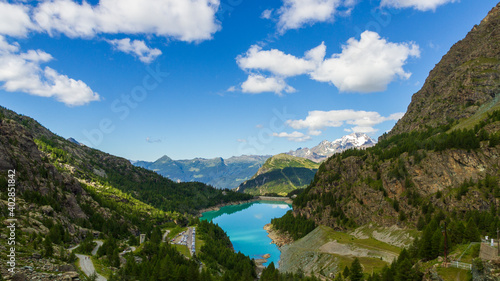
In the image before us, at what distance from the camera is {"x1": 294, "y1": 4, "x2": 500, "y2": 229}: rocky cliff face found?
105812 millimetres

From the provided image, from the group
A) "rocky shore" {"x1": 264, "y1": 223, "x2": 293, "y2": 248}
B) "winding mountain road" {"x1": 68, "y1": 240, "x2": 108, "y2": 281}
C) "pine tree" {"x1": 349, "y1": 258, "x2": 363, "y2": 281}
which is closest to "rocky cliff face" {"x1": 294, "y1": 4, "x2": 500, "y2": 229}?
"rocky shore" {"x1": 264, "y1": 223, "x2": 293, "y2": 248}

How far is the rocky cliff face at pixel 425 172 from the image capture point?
10581cm

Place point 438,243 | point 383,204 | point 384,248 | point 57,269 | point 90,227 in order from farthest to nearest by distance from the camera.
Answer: point 383,204 → point 90,227 → point 384,248 → point 438,243 → point 57,269

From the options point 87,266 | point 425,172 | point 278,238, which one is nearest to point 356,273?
point 87,266

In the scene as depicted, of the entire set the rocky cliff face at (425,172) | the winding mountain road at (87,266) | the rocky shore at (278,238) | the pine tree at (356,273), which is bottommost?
the rocky shore at (278,238)

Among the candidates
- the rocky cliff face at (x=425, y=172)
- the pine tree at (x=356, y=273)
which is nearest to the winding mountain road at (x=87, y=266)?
the pine tree at (x=356, y=273)

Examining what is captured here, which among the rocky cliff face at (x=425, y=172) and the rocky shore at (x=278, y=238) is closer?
the rocky cliff face at (x=425, y=172)

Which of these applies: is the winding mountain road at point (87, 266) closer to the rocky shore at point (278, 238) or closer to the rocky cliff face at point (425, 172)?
the rocky shore at point (278, 238)

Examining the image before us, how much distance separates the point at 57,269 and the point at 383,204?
126914 mm

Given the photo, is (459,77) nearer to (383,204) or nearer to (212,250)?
(383,204)

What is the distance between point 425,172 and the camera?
119125 mm

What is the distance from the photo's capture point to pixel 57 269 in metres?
49.8

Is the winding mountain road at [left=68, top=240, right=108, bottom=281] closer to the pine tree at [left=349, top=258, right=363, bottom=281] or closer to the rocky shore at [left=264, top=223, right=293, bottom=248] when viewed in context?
the pine tree at [left=349, top=258, right=363, bottom=281]

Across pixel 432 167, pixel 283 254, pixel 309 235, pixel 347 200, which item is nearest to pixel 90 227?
pixel 283 254
